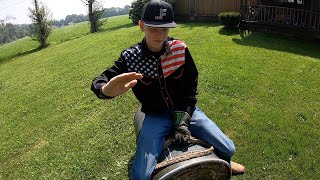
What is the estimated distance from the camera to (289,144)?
6.91 metres

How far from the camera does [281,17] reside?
18.2 meters

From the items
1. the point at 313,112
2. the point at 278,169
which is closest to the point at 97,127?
the point at 278,169

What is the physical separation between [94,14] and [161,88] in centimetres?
2903

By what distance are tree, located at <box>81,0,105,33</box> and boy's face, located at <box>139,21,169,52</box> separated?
28.2m

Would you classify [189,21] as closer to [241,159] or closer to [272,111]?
[272,111]

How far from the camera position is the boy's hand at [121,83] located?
305cm

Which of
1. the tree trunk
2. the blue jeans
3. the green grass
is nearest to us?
the blue jeans

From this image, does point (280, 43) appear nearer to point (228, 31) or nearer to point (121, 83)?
point (228, 31)

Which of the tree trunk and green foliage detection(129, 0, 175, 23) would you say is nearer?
green foliage detection(129, 0, 175, 23)

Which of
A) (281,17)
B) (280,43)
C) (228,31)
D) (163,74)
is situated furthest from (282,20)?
(163,74)

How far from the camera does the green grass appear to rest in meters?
6.52

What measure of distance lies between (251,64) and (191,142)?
8.30 meters

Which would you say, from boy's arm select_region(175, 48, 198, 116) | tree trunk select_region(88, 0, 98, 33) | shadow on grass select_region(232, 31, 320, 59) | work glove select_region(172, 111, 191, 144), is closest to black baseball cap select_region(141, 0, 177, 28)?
boy's arm select_region(175, 48, 198, 116)

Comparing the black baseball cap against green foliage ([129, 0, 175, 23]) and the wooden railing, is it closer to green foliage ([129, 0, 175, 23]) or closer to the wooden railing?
the wooden railing
